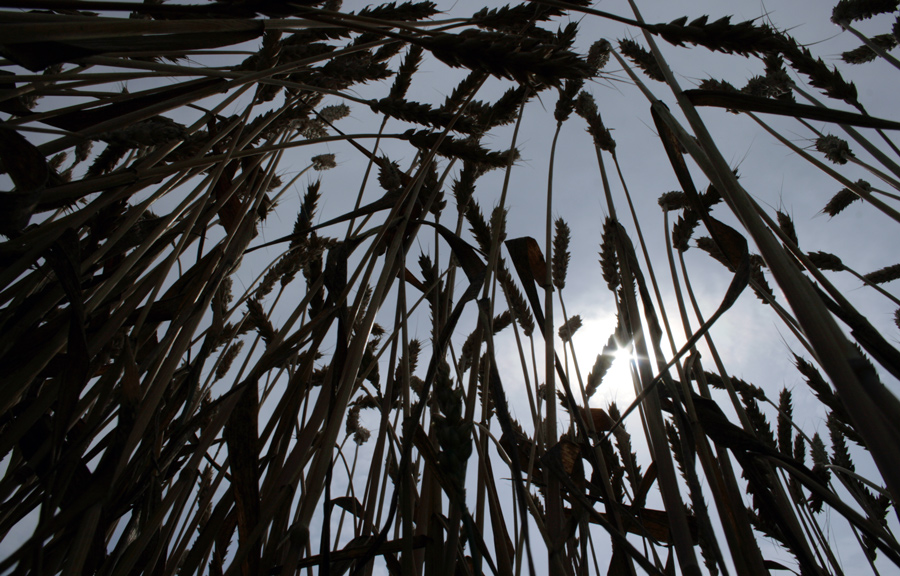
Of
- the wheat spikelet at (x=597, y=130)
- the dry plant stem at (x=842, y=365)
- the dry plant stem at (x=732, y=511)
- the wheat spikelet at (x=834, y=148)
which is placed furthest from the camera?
the wheat spikelet at (x=834, y=148)

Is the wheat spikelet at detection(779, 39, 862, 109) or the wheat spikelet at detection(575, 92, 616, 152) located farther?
the wheat spikelet at detection(779, 39, 862, 109)

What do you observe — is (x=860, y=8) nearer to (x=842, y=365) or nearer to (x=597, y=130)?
(x=597, y=130)

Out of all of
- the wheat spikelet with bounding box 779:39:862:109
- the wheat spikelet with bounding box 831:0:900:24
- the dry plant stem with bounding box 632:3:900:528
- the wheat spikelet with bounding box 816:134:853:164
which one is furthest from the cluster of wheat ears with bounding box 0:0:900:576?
the wheat spikelet with bounding box 831:0:900:24

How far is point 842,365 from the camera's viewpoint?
1.08 feet

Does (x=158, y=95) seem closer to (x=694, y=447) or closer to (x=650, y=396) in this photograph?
(x=650, y=396)

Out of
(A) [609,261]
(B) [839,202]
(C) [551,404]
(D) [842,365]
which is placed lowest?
(D) [842,365]

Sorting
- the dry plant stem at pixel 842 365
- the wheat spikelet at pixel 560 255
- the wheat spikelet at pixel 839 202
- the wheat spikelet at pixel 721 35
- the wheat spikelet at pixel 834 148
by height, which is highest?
the wheat spikelet at pixel 839 202

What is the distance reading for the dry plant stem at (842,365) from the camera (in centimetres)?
30

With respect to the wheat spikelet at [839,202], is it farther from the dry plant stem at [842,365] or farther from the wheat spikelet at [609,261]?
the dry plant stem at [842,365]

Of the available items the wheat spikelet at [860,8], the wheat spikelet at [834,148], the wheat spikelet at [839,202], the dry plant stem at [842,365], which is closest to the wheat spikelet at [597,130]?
the dry plant stem at [842,365]

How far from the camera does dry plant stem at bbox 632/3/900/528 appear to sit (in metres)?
0.30

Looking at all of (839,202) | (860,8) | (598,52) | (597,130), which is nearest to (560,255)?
(597,130)

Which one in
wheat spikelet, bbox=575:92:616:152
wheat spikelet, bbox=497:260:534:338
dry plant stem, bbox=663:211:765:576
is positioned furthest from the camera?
wheat spikelet, bbox=497:260:534:338

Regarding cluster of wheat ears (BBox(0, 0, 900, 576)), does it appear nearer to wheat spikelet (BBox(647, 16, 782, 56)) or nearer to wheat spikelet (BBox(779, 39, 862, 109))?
wheat spikelet (BBox(647, 16, 782, 56))
